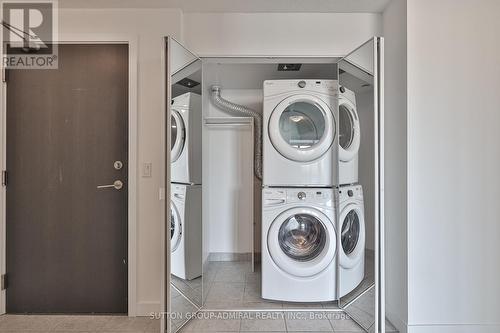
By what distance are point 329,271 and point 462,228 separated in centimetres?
91

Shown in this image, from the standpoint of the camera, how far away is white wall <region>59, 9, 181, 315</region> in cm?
195

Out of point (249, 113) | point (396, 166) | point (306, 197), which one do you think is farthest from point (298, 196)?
point (249, 113)

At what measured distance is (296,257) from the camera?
83.4 inches

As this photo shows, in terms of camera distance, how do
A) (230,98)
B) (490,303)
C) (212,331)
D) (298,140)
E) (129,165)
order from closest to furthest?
(490,303), (212,331), (129,165), (298,140), (230,98)

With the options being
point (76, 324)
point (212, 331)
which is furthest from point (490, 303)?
point (76, 324)

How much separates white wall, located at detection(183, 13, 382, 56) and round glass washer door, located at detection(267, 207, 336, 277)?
123 cm

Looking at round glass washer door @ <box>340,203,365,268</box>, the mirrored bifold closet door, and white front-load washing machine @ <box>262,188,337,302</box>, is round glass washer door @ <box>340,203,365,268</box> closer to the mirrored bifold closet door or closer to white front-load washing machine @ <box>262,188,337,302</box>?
white front-load washing machine @ <box>262,188,337,302</box>

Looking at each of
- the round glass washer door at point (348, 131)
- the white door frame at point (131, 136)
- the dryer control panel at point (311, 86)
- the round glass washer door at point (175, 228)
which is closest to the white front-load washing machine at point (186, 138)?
the round glass washer door at point (175, 228)

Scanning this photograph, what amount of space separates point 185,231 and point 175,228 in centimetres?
15

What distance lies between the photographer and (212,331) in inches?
71.2

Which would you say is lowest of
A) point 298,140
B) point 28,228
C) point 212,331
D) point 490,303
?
point 212,331

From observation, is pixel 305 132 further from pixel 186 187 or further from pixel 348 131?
pixel 186 187

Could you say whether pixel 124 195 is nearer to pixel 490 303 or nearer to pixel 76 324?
pixel 76 324

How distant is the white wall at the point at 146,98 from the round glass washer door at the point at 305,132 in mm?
900
